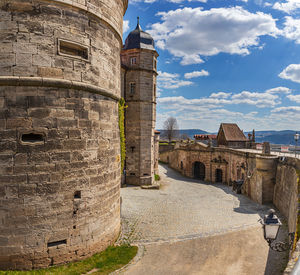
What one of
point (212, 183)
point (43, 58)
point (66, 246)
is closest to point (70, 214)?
point (66, 246)

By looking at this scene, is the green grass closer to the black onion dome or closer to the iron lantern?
the iron lantern

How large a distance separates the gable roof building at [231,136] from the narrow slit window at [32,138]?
24919 mm

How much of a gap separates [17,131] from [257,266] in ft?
28.0

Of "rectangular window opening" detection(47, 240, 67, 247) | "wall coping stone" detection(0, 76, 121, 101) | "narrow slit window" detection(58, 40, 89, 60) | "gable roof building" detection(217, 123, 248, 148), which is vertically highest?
"narrow slit window" detection(58, 40, 89, 60)

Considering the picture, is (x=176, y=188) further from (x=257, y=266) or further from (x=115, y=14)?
(x=115, y=14)

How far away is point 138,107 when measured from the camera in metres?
19.4

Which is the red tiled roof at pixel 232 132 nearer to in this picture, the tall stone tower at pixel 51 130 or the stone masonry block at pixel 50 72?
the tall stone tower at pixel 51 130

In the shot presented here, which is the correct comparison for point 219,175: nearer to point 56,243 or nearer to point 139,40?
point 139,40

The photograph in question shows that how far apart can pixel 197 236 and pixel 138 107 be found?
1255 centimetres

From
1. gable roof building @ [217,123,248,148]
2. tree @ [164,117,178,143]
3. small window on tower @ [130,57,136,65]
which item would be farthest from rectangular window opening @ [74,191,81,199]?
tree @ [164,117,178,143]

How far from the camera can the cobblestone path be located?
32.3 feet

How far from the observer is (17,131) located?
5.95 m

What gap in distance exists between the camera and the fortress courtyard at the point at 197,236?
7.18 m

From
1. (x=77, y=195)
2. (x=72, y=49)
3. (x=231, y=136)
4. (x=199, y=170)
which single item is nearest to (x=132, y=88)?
(x=72, y=49)
